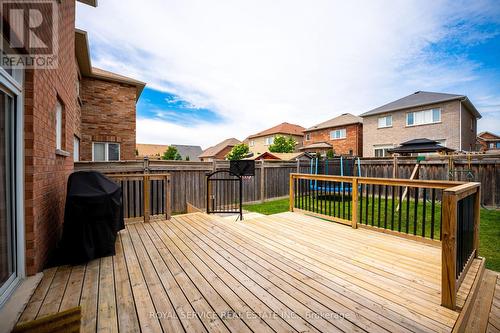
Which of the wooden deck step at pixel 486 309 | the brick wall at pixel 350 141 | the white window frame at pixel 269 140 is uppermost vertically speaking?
the white window frame at pixel 269 140

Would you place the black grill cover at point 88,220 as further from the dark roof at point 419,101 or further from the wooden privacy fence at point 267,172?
the dark roof at point 419,101

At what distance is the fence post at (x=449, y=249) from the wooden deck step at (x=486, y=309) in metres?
0.18

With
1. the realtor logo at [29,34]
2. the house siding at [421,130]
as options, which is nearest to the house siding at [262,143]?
the house siding at [421,130]

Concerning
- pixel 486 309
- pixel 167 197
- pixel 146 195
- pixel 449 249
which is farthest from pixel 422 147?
pixel 146 195

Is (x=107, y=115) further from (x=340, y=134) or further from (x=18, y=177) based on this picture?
(x=340, y=134)

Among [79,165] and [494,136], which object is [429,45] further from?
[494,136]

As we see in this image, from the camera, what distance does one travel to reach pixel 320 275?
2506 mm

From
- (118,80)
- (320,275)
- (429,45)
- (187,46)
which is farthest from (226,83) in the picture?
(320,275)

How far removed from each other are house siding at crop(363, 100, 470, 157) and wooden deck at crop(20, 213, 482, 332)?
17160 millimetres

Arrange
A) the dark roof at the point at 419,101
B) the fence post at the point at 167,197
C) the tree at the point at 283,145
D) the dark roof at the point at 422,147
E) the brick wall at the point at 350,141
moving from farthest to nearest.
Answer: the tree at the point at 283,145, the brick wall at the point at 350,141, the dark roof at the point at 419,101, the dark roof at the point at 422,147, the fence post at the point at 167,197

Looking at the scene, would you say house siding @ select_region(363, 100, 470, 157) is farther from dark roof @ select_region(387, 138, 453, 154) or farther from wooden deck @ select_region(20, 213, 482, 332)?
wooden deck @ select_region(20, 213, 482, 332)

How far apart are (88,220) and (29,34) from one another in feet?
7.09

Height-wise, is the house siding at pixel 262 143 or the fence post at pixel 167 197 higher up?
the house siding at pixel 262 143

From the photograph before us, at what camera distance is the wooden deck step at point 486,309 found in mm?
1779
